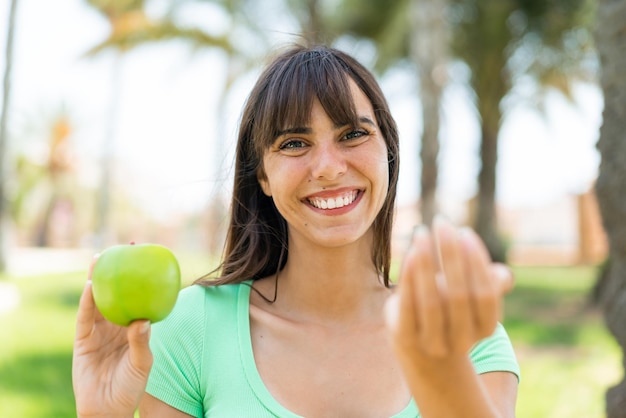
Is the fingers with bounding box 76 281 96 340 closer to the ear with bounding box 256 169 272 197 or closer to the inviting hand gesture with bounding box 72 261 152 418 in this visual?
the inviting hand gesture with bounding box 72 261 152 418

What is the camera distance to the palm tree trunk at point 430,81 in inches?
338

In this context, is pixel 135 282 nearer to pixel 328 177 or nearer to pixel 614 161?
pixel 328 177

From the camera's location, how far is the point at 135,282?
175cm

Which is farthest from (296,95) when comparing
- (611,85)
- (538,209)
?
(538,209)

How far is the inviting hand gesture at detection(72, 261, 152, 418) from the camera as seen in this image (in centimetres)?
162

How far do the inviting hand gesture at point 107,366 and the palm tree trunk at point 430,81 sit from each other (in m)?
6.86

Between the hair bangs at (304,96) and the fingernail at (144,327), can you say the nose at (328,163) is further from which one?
the fingernail at (144,327)

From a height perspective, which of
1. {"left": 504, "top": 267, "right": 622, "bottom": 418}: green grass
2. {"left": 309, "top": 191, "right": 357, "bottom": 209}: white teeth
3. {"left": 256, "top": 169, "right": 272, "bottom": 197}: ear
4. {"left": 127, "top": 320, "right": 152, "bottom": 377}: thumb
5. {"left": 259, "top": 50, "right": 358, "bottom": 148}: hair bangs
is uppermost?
{"left": 259, "top": 50, "right": 358, "bottom": 148}: hair bangs

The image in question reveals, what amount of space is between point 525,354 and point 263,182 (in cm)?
537

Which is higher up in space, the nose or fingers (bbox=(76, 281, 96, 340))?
the nose

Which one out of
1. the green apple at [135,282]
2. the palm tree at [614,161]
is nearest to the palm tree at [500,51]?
the palm tree at [614,161]

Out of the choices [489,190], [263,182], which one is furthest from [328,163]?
[489,190]

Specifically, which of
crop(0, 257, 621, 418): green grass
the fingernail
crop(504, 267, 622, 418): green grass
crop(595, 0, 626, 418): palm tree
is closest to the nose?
the fingernail

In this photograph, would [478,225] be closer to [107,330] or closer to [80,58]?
Answer: [80,58]
